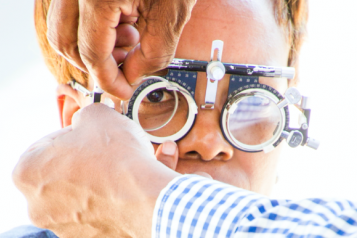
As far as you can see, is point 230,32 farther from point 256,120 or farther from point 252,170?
point 252,170

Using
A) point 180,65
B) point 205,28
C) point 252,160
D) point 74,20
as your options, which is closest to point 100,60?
point 74,20

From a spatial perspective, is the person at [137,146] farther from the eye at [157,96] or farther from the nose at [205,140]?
the eye at [157,96]

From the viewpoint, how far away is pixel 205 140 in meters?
1.30

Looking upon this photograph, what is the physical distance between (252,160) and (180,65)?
495 mm

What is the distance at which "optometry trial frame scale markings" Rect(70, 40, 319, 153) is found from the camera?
127 cm

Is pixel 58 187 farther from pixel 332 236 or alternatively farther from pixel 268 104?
pixel 268 104

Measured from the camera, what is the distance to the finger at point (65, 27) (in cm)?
86

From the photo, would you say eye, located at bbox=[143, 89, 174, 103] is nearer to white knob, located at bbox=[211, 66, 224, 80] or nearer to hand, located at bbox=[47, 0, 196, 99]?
white knob, located at bbox=[211, 66, 224, 80]

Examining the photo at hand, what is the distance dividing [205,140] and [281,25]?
0.64 metres

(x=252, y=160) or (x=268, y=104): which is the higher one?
(x=268, y=104)

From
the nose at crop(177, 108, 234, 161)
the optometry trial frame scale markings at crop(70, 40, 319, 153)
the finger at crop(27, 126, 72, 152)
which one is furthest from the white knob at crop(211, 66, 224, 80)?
the finger at crop(27, 126, 72, 152)

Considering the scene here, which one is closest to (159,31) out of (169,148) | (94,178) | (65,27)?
(65,27)

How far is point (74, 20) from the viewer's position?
2.87ft

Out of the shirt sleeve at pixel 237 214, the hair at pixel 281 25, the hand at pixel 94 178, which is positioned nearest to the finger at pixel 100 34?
the hand at pixel 94 178
